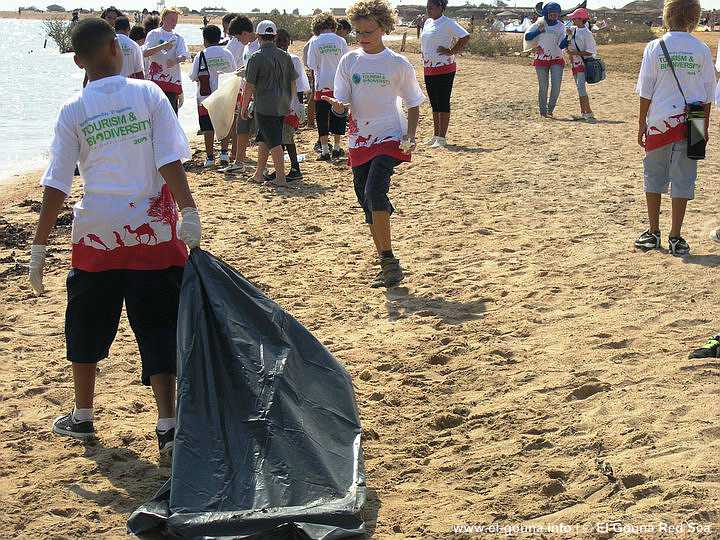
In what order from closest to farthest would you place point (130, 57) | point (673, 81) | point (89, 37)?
point (89, 37) → point (673, 81) → point (130, 57)

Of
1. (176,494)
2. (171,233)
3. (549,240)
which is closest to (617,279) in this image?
(549,240)

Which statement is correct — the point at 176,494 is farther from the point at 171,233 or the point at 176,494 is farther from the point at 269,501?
the point at 171,233

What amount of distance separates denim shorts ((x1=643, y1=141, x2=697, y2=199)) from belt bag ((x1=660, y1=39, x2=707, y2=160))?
14 cm

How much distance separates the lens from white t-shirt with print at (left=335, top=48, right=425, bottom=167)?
22.1 feet

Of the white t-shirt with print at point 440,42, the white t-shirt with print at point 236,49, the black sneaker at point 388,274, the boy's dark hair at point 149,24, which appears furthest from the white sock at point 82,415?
the white t-shirt with print at point 236,49

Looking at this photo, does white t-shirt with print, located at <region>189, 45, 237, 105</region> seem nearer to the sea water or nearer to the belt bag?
the sea water

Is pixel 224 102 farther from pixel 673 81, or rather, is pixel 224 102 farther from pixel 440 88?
pixel 673 81

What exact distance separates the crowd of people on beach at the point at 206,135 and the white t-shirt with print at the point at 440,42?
0.05 feet

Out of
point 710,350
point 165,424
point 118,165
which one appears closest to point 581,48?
point 710,350

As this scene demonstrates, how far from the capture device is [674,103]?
6773 mm

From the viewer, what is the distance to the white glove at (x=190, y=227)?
4203 mm

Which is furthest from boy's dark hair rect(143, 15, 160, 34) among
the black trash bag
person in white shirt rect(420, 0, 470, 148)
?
the black trash bag

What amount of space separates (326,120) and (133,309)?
26.3 ft

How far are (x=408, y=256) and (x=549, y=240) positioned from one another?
3.65ft
